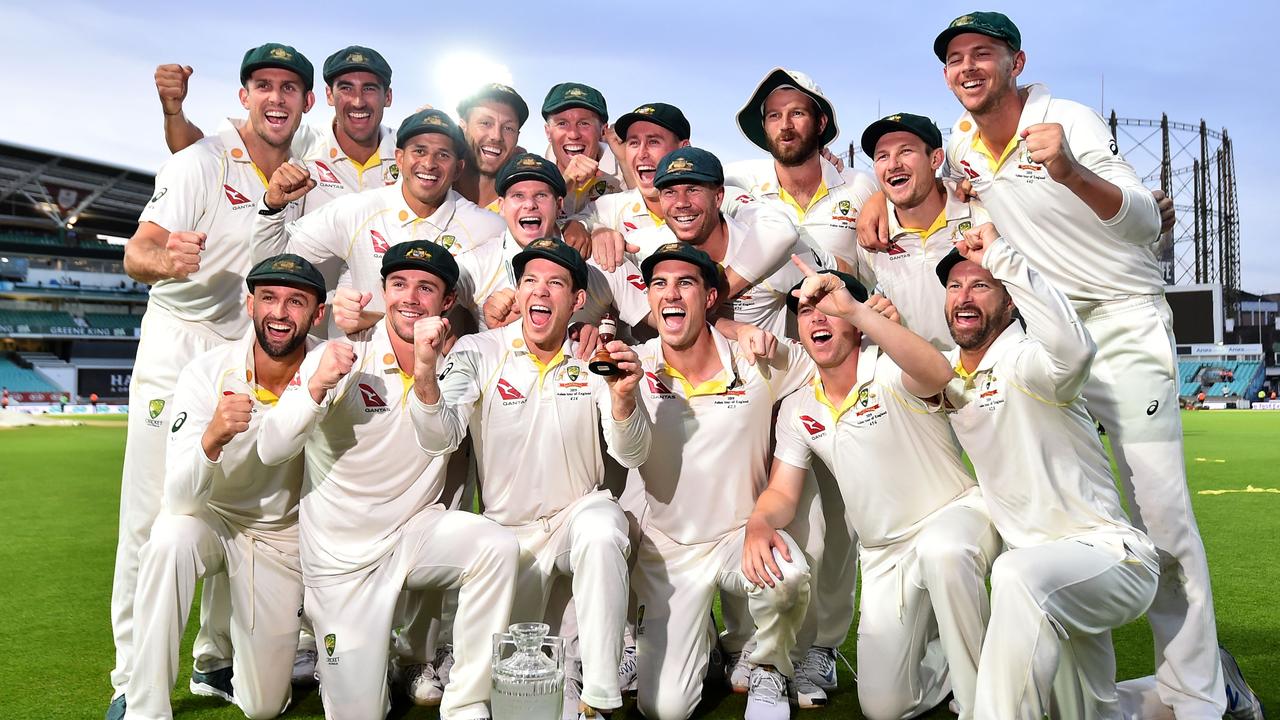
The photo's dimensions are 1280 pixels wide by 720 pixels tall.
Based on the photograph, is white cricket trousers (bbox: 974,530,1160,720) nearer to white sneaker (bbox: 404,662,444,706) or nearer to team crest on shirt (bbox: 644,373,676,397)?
team crest on shirt (bbox: 644,373,676,397)

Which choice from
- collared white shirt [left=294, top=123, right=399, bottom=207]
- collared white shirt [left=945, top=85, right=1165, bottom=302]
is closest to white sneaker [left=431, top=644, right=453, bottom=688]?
collared white shirt [left=294, top=123, right=399, bottom=207]

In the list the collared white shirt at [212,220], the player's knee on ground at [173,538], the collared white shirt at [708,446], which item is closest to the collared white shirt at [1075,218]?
the collared white shirt at [708,446]

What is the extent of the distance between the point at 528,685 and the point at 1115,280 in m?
3.21

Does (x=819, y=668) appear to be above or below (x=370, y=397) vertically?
below

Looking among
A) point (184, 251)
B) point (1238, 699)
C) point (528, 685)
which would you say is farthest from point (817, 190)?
point (528, 685)

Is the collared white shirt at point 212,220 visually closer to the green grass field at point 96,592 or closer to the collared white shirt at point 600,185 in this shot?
the collared white shirt at point 600,185

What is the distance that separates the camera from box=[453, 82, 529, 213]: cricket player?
20.2ft

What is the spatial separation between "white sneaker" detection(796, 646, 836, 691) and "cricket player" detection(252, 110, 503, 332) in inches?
111

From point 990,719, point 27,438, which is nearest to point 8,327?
point 27,438

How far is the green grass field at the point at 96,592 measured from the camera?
196 inches

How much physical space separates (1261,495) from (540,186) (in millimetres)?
10985

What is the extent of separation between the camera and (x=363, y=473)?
4.79 meters

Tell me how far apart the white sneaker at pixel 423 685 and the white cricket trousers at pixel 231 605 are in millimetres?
572

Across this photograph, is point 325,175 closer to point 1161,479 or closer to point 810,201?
point 810,201
